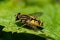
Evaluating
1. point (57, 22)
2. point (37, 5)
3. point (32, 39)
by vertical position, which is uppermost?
point (37, 5)

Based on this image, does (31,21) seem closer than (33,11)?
Yes

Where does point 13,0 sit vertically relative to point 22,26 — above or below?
above

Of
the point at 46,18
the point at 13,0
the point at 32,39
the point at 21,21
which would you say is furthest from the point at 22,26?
the point at 13,0

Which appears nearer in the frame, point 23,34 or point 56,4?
point 23,34

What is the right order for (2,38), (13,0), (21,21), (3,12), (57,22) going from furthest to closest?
(13,0)
(3,12)
(57,22)
(21,21)
(2,38)

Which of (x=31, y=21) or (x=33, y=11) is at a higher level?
(x=33, y=11)

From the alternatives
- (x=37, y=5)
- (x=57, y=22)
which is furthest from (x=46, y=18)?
(x=37, y=5)

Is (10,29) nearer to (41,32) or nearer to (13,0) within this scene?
(41,32)

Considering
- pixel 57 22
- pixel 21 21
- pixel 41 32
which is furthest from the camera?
pixel 57 22
